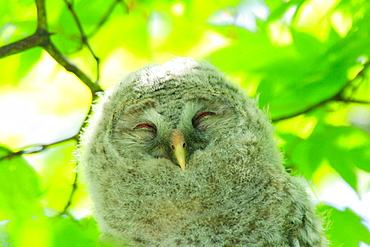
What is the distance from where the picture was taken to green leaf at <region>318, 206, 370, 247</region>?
6.14 feet

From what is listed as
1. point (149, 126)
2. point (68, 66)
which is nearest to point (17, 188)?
point (149, 126)

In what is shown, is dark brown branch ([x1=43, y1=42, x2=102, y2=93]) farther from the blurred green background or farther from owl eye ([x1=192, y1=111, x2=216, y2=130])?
owl eye ([x1=192, y1=111, x2=216, y2=130])

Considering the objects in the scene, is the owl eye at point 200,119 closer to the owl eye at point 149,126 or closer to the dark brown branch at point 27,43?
the owl eye at point 149,126

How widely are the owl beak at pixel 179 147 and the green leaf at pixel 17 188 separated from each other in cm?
53

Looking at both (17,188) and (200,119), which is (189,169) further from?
(17,188)

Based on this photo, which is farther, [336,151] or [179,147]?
[336,151]

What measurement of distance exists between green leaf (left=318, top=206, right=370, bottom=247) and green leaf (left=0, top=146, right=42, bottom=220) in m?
1.17

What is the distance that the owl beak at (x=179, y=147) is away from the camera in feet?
5.29

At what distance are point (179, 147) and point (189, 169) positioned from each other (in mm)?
105

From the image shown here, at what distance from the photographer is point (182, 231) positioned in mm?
1581

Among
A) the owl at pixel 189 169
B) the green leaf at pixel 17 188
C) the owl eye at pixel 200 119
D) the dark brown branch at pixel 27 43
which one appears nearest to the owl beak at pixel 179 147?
the owl at pixel 189 169

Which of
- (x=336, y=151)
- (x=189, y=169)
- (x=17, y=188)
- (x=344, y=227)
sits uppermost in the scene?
(x=336, y=151)

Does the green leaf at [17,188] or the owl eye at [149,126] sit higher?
the owl eye at [149,126]

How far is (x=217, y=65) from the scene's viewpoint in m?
2.10
